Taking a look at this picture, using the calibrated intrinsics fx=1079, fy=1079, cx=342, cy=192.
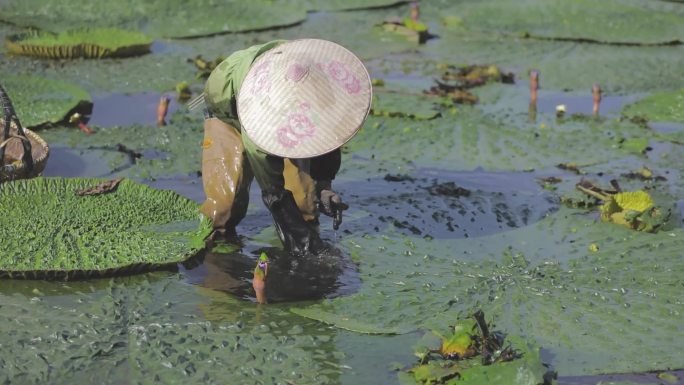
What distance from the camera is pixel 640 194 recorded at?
637cm

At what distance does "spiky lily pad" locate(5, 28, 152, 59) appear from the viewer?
33.7 feet

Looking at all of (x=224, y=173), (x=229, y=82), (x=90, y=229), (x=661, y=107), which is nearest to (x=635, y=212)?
(x=224, y=173)

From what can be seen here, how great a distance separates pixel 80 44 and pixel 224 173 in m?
4.96

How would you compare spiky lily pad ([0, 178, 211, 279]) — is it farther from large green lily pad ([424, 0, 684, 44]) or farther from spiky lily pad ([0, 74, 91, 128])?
large green lily pad ([424, 0, 684, 44])

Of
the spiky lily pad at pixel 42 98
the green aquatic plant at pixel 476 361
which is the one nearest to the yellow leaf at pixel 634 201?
the green aquatic plant at pixel 476 361

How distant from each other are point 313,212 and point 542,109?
3954 millimetres

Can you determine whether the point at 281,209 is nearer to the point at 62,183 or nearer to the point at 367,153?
the point at 62,183

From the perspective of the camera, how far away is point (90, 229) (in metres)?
5.71

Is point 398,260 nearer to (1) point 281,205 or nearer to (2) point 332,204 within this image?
(2) point 332,204

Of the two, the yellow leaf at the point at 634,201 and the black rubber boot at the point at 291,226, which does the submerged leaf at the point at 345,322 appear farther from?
the yellow leaf at the point at 634,201

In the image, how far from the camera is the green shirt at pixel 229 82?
17.2ft

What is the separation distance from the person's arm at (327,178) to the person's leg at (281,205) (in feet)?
0.50

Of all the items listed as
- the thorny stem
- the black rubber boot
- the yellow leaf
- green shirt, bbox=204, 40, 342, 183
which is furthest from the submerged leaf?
the thorny stem

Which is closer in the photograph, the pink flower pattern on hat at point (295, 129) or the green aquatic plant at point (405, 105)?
the pink flower pattern on hat at point (295, 129)
